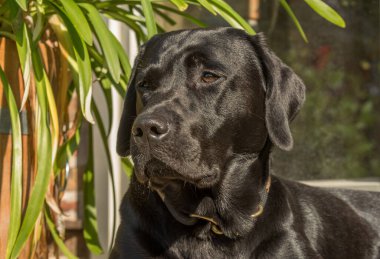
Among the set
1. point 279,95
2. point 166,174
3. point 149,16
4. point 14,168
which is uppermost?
point 149,16

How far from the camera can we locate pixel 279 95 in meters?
2.84

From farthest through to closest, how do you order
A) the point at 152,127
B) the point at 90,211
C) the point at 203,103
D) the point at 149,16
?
the point at 90,211 < the point at 149,16 < the point at 203,103 < the point at 152,127

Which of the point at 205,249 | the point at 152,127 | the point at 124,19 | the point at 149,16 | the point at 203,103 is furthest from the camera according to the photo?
the point at 124,19

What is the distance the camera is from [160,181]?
2.64 m

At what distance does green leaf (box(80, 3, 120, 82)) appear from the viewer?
282 centimetres

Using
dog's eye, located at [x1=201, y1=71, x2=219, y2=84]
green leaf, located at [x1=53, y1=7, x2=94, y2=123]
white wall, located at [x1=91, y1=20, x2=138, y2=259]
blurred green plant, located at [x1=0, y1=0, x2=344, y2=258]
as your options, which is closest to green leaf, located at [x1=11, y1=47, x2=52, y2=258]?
blurred green plant, located at [x1=0, y1=0, x2=344, y2=258]

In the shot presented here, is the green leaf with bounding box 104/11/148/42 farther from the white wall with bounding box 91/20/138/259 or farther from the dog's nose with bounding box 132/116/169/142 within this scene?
the dog's nose with bounding box 132/116/169/142

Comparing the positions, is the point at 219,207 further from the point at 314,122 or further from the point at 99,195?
the point at 314,122

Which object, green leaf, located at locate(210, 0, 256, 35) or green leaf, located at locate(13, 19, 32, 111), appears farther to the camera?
green leaf, located at locate(210, 0, 256, 35)

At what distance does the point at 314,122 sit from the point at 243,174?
180cm

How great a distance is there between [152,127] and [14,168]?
1.99ft

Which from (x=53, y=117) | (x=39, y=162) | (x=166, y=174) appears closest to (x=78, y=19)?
(x=53, y=117)

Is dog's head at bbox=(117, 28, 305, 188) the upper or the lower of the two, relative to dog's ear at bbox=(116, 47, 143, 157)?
upper

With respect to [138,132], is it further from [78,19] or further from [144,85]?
[78,19]
